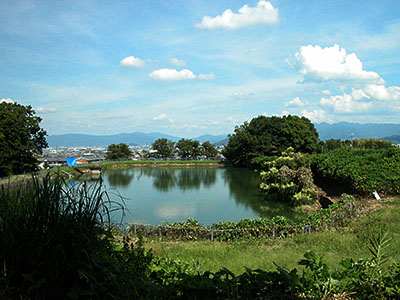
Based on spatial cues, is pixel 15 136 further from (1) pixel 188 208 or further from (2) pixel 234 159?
(2) pixel 234 159

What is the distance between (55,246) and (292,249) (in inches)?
207

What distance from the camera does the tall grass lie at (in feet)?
7.11

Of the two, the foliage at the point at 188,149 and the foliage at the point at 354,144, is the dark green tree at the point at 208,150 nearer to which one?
the foliage at the point at 188,149

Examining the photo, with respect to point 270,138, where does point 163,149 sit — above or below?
below

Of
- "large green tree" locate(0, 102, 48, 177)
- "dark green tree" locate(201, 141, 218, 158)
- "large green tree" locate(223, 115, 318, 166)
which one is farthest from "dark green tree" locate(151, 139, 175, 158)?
"large green tree" locate(0, 102, 48, 177)

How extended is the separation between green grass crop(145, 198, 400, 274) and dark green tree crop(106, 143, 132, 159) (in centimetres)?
4755

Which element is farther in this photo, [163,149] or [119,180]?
[163,149]

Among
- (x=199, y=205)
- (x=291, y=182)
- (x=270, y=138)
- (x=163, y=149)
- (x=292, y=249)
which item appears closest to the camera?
(x=292, y=249)

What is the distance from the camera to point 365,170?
1196 cm

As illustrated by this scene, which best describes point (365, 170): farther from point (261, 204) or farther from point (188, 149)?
point (188, 149)

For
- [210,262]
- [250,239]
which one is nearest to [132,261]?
[210,262]

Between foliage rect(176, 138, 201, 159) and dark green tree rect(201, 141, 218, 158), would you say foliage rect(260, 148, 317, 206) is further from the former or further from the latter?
dark green tree rect(201, 141, 218, 158)

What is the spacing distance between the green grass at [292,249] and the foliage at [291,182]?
6199 millimetres

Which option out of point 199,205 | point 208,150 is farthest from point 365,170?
point 208,150
